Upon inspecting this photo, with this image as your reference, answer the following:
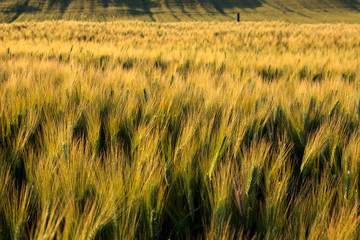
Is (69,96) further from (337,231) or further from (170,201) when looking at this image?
(337,231)

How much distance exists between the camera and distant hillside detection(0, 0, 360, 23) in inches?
1248

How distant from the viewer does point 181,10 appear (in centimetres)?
3866

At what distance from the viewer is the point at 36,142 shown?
1.13 m

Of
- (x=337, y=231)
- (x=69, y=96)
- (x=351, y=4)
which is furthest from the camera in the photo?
(x=351, y=4)

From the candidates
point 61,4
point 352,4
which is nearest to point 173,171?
point 61,4

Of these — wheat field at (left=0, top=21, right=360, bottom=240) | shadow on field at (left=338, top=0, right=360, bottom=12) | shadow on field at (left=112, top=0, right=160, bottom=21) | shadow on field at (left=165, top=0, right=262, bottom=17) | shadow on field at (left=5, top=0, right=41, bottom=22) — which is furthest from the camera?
shadow on field at (left=338, top=0, right=360, bottom=12)

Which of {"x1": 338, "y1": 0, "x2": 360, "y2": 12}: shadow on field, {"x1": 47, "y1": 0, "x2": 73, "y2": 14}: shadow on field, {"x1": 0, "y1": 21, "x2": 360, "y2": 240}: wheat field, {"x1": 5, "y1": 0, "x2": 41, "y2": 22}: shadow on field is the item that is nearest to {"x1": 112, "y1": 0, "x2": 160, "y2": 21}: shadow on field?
{"x1": 47, "y1": 0, "x2": 73, "y2": 14}: shadow on field

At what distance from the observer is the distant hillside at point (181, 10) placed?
31.7 m

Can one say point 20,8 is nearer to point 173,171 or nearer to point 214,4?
point 214,4

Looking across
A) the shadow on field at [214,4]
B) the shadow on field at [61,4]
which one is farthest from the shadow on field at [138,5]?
the shadow on field at [61,4]

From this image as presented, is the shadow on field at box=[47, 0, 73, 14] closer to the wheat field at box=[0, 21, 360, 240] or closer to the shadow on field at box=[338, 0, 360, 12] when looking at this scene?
the wheat field at box=[0, 21, 360, 240]

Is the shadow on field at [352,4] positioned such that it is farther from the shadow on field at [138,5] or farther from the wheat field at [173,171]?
the wheat field at [173,171]

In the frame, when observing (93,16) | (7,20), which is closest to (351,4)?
(93,16)

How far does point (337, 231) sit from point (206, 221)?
14.0 inches
